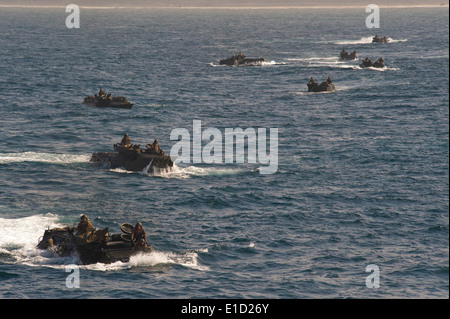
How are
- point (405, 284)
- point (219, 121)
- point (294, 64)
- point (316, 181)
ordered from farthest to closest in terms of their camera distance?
point (294, 64) → point (219, 121) → point (316, 181) → point (405, 284)

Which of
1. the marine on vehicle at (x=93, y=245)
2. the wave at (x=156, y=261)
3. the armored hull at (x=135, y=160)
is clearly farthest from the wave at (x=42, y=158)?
the wave at (x=156, y=261)

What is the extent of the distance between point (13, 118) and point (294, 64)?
221 ft

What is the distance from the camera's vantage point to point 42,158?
2896 inches

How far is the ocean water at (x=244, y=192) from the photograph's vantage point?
4606 cm

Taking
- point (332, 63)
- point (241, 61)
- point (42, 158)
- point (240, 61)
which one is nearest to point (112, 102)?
point (42, 158)

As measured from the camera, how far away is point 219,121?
93438 mm

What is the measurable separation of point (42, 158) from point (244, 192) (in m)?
21.3

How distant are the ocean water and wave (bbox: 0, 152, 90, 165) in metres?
0.19

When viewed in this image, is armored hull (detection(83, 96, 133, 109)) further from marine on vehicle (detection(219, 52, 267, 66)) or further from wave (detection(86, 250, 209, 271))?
wave (detection(86, 250, 209, 271))

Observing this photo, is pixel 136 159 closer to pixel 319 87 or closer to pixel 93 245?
pixel 93 245

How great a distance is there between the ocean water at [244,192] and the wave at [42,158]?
19 cm

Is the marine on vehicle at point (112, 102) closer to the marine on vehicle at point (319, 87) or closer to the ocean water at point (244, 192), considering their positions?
the ocean water at point (244, 192)
